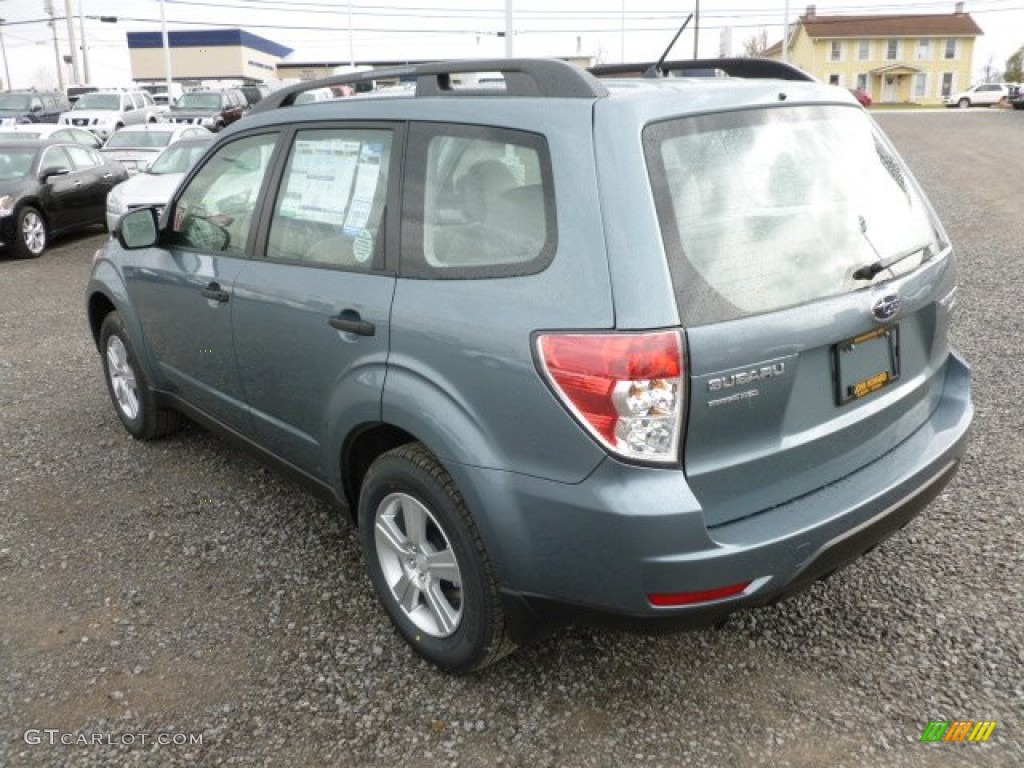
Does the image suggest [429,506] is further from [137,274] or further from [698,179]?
[137,274]

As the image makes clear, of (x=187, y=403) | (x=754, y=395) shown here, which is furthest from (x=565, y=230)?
(x=187, y=403)

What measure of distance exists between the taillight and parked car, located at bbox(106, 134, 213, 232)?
9327 mm

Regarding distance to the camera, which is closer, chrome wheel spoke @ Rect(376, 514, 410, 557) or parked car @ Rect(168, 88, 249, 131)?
chrome wheel spoke @ Rect(376, 514, 410, 557)

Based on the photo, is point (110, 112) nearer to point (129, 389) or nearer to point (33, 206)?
point (33, 206)

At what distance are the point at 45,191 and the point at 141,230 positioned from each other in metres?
9.26

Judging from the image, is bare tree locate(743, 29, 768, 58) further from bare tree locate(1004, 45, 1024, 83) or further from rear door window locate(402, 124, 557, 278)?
rear door window locate(402, 124, 557, 278)

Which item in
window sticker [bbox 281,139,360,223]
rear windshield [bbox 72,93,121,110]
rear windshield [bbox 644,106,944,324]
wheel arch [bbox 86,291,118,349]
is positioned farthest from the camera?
rear windshield [bbox 72,93,121,110]

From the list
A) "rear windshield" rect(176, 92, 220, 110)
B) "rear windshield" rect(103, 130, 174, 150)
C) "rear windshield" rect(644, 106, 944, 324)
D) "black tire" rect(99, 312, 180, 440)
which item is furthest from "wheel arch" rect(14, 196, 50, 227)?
"rear windshield" rect(176, 92, 220, 110)

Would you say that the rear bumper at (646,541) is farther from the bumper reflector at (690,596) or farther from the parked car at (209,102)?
the parked car at (209,102)

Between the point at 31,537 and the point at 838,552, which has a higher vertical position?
the point at 838,552

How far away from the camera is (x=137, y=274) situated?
14.2 feet

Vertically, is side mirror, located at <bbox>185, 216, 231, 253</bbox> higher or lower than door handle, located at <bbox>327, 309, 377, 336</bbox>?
higher

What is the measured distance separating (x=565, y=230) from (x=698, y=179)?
0.37 meters

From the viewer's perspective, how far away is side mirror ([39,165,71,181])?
11969mm
